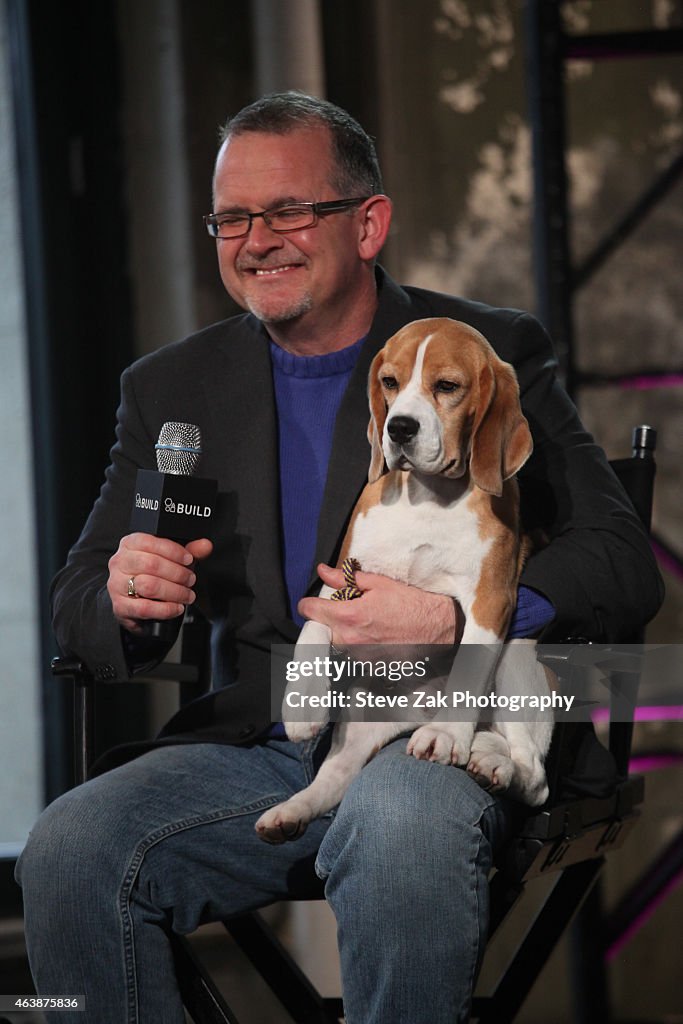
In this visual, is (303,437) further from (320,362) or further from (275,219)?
(275,219)

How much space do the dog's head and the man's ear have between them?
0.41 metres

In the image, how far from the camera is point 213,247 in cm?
298

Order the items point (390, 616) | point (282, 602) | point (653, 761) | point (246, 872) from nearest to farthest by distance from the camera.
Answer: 1. point (390, 616)
2. point (246, 872)
3. point (282, 602)
4. point (653, 761)

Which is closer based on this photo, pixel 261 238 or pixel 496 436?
pixel 496 436

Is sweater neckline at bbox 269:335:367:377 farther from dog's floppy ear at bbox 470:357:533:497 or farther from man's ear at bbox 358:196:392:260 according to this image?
dog's floppy ear at bbox 470:357:533:497

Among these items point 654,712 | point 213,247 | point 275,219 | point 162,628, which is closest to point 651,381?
point 654,712

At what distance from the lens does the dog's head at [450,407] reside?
1508 mm

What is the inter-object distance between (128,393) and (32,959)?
2.94ft

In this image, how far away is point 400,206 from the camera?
3.07m

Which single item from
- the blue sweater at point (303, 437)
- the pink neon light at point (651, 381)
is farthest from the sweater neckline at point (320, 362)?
the pink neon light at point (651, 381)

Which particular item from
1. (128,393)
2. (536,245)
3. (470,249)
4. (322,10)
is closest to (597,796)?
(128,393)

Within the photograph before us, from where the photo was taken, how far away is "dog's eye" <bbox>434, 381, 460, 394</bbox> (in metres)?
1.52

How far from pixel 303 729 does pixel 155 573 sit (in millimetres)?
286

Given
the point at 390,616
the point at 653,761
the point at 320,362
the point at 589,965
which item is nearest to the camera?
the point at 390,616
